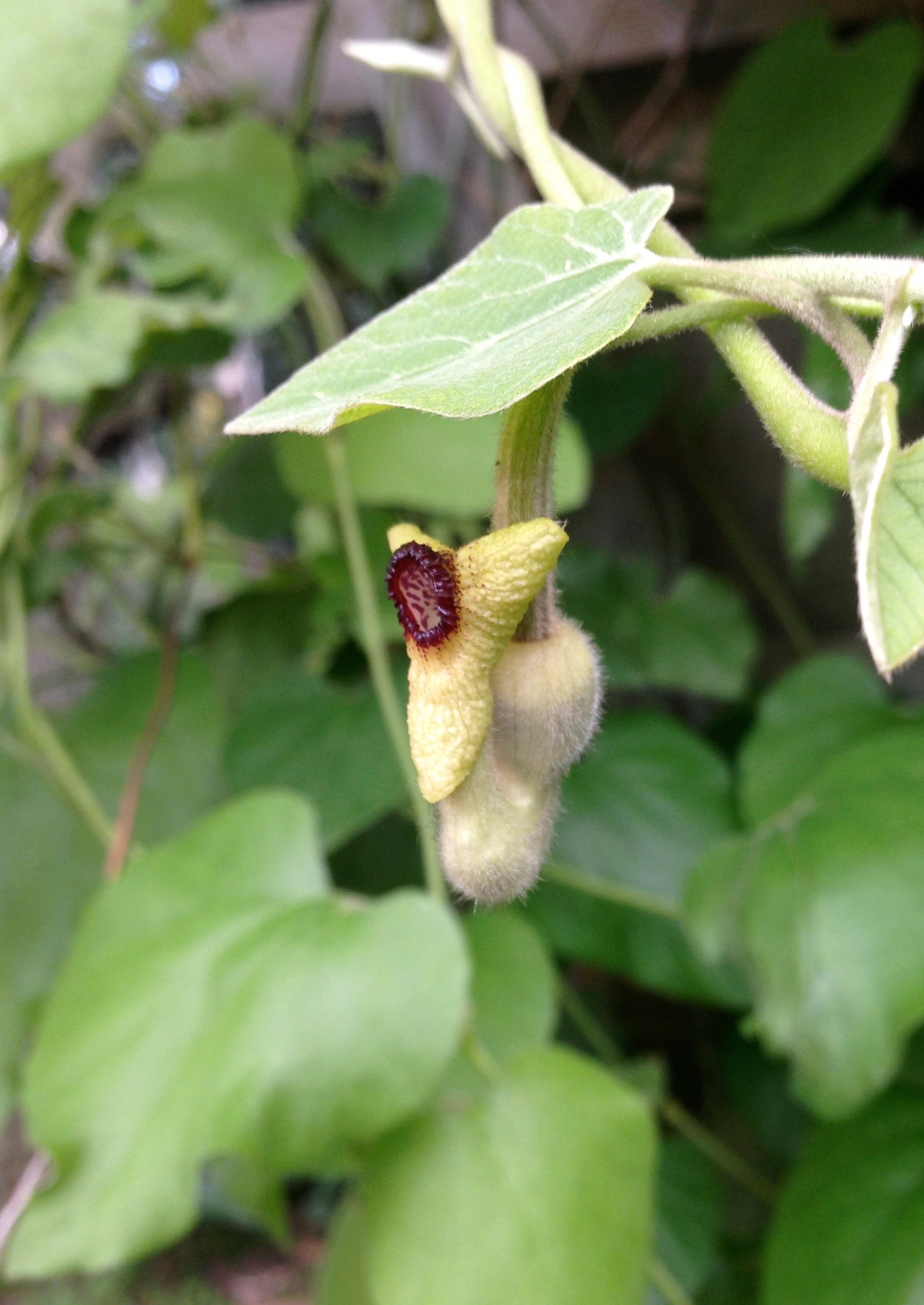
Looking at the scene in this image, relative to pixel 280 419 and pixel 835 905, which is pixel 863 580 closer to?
pixel 280 419

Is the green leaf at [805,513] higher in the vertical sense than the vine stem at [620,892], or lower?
higher

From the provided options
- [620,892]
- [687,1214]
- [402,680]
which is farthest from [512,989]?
[687,1214]

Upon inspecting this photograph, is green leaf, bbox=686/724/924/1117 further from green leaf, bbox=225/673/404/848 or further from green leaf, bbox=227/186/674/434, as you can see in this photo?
green leaf, bbox=227/186/674/434

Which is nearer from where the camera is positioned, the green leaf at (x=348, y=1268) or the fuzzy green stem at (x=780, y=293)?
the fuzzy green stem at (x=780, y=293)

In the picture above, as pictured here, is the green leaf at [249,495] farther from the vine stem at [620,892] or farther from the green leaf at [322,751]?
the vine stem at [620,892]

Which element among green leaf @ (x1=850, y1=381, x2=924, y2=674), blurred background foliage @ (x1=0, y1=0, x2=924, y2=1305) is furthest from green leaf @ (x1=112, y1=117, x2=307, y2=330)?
green leaf @ (x1=850, y1=381, x2=924, y2=674)

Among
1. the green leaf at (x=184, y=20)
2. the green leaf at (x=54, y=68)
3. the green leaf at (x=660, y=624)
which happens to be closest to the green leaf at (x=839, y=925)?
the green leaf at (x=660, y=624)
